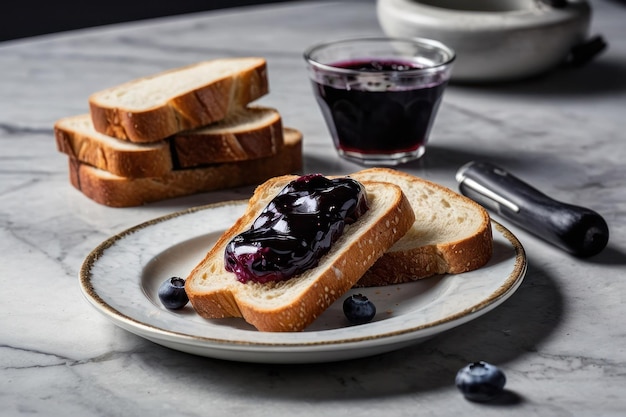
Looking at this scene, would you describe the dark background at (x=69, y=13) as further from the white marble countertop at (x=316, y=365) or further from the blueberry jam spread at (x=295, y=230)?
the blueberry jam spread at (x=295, y=230)

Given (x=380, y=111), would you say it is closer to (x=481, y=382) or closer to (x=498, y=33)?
(x=498, y=33)

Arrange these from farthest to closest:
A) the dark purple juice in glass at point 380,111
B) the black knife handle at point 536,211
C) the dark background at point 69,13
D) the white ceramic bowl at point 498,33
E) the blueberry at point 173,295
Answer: the dark background at point 69,13 → the white ceramic bowl at point 498,33 → the dark purple juice in glass at point 380,111 → the black knife handle at point 536,211 → the blueberry at point 173,295

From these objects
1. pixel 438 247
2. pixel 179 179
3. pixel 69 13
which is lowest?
pixel 69 13

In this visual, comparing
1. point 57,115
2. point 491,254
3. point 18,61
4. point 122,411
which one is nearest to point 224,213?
point 491,254

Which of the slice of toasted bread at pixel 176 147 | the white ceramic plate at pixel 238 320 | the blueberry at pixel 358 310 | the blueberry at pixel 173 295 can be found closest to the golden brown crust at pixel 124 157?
the slice of toasted bread at pixel 176 147

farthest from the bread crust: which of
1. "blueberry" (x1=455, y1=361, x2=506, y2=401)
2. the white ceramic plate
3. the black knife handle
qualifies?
"blueberry" (x1=455, y1=361, x2=506, y2=401)

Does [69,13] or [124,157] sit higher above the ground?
[124,157]

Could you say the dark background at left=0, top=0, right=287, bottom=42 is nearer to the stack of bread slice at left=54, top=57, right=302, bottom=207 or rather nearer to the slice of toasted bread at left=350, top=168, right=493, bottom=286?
the stack of bread slice at left=54, top=57, right=302, bottom=207

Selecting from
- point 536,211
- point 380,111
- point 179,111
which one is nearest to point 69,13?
point 179,111
